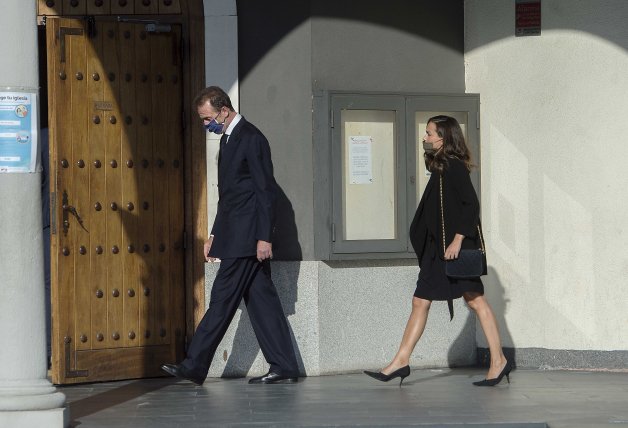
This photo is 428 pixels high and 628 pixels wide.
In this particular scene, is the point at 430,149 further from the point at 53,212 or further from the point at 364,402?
the point at 53,212

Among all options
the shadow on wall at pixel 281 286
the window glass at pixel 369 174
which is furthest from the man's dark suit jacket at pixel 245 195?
the window glass at pixel 369 174

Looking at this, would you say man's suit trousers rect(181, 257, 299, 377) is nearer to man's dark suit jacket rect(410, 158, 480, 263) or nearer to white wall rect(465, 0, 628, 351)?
man's dark suit jacket rect(410, 158, 480, 263)

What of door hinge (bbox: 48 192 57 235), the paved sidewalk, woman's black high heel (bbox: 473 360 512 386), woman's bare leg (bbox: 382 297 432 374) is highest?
door hinge (bbox: 48 192 57 235)

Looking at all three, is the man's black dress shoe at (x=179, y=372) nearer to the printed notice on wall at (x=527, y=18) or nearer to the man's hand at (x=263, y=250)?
the man's hand at (x=263, y=250)

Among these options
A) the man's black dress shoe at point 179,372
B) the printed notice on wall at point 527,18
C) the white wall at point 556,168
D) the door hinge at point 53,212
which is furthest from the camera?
the printed notice on wall at point 527,18

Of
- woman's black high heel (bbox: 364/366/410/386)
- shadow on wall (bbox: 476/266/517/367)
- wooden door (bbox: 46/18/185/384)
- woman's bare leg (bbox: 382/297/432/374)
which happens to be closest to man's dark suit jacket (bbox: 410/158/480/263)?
woman's bare leg (bbox: 382/297/432/374)

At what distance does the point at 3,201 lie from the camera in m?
7.46

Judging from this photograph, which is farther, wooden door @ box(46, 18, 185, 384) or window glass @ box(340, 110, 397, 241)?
window glass @ box(340, 110, 397, 241)

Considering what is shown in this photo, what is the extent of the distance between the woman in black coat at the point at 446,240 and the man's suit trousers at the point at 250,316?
2.36 feet

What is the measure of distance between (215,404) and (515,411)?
188cm

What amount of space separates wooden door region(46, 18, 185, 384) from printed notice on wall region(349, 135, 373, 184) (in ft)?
4.16

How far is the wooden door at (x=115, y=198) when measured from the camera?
9.81m

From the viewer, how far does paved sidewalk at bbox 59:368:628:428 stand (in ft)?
25.7

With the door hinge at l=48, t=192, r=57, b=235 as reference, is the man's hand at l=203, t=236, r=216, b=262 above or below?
below
